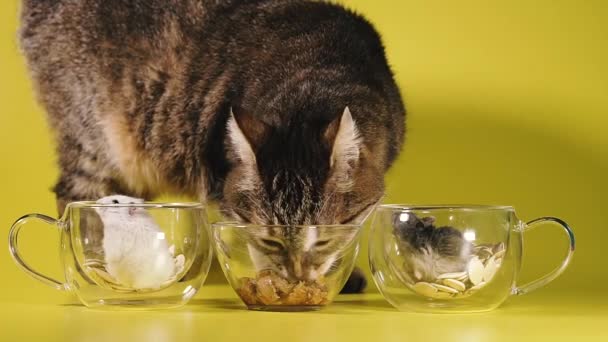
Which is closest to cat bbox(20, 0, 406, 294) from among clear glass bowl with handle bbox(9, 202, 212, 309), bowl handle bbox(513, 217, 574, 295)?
clear glass bowl with handle bbox(9, 202, 212, 309)

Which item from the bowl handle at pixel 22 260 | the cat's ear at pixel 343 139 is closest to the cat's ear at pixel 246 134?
the cat's ear at pixel 343 139

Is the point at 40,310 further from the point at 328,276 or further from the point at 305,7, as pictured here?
the point at 305,7

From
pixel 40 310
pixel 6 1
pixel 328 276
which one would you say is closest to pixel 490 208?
pixel 328 276

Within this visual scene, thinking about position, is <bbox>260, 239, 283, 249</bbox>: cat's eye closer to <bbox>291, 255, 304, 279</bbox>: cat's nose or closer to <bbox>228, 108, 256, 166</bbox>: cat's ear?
<bbox>291, 255, 304, 279</bbox>: cat's nose

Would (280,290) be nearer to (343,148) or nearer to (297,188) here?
(297,188)

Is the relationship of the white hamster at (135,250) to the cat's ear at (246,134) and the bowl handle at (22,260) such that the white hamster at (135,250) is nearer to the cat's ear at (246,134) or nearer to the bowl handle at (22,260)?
the bowl handle at (22,260)

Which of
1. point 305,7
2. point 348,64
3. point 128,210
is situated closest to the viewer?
point 128,210

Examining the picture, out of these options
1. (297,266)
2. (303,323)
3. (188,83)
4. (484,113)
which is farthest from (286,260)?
(484,113)
